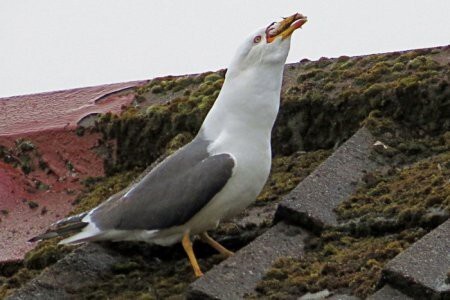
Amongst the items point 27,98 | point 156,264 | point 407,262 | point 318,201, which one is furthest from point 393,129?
point 27,98

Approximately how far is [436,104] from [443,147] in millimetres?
383

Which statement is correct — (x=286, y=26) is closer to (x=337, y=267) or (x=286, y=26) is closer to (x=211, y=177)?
(x=211, y=177)

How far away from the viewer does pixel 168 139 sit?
388 inches

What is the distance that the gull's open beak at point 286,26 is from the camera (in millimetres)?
8859

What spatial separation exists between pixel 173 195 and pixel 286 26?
128 cm

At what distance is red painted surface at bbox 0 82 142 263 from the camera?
9.52m

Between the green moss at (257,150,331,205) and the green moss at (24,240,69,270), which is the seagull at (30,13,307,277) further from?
the green moss at (257,150,331,205)

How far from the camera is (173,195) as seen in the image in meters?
8.34


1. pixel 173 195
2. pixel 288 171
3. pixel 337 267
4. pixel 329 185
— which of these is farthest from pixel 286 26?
pixel 337 267

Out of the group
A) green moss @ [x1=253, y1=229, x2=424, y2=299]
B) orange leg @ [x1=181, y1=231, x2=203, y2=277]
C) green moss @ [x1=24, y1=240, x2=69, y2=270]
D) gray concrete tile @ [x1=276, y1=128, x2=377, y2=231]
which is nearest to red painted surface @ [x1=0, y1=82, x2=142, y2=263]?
green moss @ [x1=24, y1=240, x2=69, y2=270]

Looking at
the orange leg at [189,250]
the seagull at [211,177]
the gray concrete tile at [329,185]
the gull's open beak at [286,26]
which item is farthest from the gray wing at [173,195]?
the gull's open beak at [286,26]

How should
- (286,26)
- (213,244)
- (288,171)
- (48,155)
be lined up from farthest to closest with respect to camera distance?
(48,155) → (288,171) → (286,26) → (213,244)

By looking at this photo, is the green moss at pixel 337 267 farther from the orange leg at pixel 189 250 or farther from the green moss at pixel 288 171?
the green moss at pixel 288 171

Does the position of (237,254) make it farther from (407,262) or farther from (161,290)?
(407,262)
